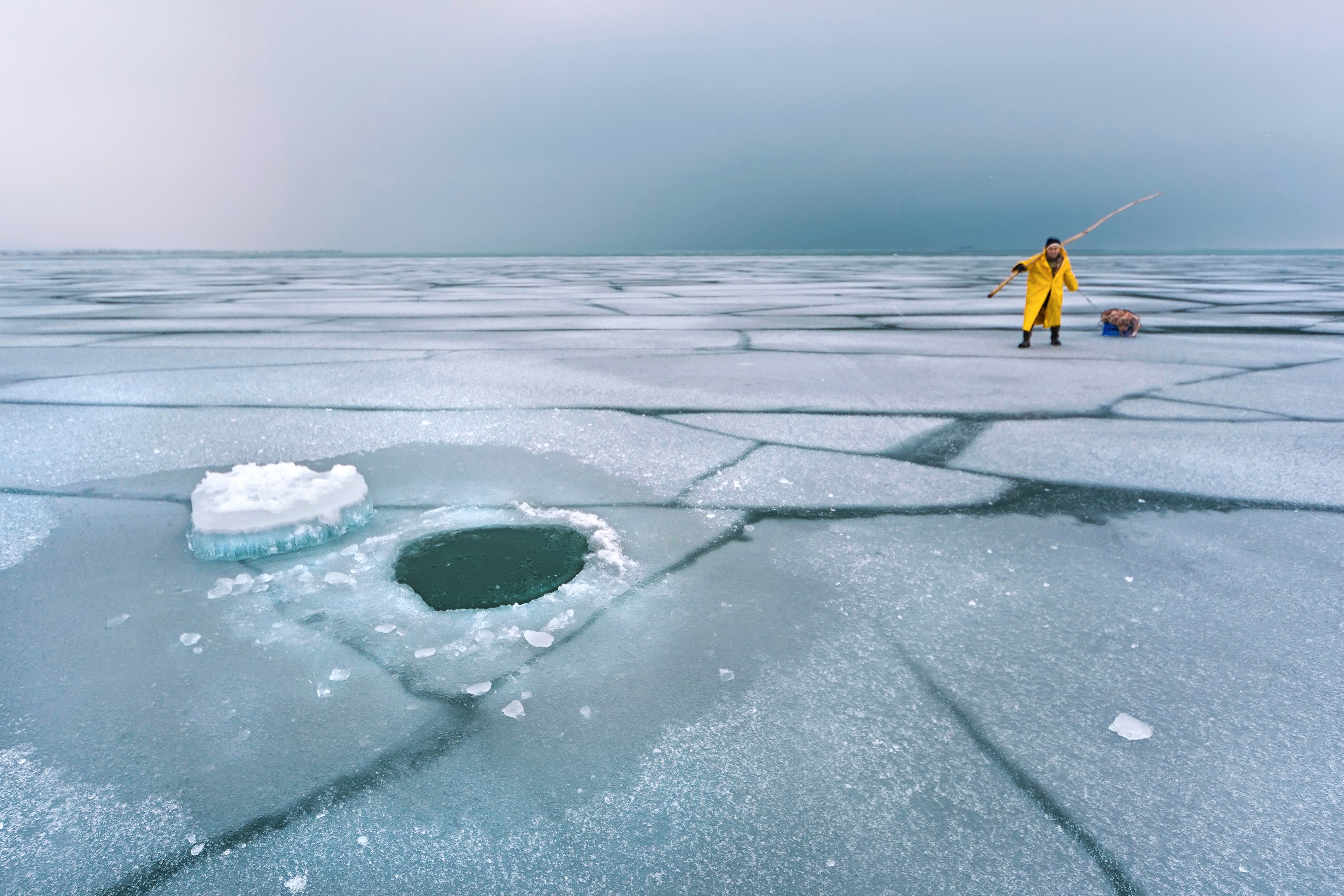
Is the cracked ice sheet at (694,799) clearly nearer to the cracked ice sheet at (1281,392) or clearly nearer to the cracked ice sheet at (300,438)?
the cracked ice sheet at (300,438)

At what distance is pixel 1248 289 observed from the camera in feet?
30.6

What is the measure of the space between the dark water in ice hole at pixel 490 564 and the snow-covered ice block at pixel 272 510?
197mm

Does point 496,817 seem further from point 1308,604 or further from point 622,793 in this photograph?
point 1308,604

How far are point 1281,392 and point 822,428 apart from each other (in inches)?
80.5

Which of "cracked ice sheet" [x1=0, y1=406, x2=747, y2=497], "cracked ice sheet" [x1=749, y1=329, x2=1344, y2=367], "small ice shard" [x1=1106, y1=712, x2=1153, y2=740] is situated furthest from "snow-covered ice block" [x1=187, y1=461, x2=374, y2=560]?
"cracked ice sheet" [x1=749, y1=329, x2=1344, y2=367]

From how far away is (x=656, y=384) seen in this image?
320cm

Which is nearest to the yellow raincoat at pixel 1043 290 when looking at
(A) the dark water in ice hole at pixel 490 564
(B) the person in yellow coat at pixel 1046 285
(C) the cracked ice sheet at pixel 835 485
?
(B) the person in yellow coat at pixel 1046 285

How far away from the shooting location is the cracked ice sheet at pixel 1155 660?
2.79 feet

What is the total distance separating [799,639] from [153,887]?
888 millimetres

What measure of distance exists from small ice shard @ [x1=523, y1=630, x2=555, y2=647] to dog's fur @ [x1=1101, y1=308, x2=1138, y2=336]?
4765mm

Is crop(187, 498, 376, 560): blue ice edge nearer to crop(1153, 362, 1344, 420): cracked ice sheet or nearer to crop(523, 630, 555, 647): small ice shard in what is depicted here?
crop(523, 630, 555, 647): small ice shard

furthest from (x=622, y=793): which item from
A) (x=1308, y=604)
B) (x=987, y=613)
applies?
(x=1308, y=604)

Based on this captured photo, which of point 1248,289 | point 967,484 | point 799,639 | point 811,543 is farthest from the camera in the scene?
point 1248,289

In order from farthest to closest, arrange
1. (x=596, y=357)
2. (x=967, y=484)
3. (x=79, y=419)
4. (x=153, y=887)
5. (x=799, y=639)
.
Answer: (x=596, y=357), (x=79, y=419), (x=967, y=484), (x=799, y=639), (x=153, y=887)
